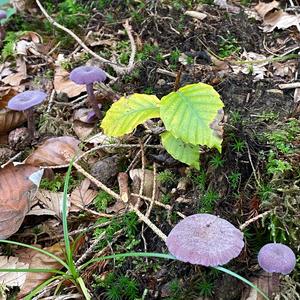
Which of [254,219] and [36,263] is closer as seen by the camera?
[254,219]

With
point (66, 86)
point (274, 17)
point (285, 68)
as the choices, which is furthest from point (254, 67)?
point (66, 86)

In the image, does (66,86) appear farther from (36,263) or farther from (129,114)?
(36,263)

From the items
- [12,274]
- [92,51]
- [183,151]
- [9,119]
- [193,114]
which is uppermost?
[193,114]

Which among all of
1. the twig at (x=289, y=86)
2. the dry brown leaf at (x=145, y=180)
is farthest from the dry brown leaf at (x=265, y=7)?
the dry brown leaf at (x=145, y=180)

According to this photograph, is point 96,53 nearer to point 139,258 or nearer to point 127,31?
point 127,31

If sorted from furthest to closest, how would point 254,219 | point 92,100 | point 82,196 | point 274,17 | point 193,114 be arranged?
point 274,17
point 92,100
point 82,196
point 193,114
point 254,219

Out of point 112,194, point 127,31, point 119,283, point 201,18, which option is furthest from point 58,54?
point 119,283

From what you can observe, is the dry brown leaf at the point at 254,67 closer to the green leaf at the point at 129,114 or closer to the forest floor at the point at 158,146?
the forest floor at the point at 158,146
